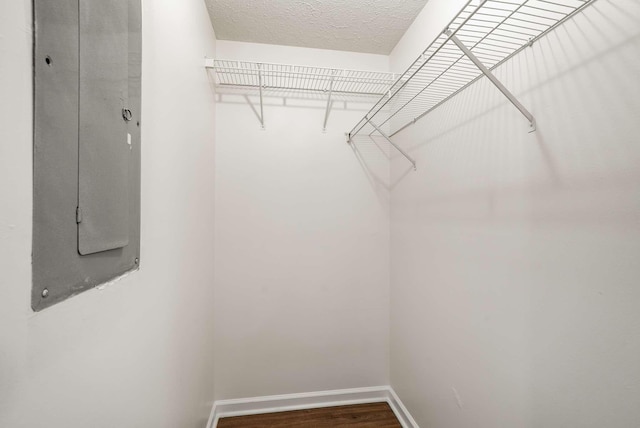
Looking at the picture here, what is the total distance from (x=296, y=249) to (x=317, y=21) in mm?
1411

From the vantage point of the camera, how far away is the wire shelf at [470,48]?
679 mm

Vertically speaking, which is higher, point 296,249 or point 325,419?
point 296,249

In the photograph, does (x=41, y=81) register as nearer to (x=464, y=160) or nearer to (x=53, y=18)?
(x=53, y=18)

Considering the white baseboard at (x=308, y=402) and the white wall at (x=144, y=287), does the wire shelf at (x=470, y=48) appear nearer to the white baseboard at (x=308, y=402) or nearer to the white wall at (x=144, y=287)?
the white wall at (x=144, y=287)

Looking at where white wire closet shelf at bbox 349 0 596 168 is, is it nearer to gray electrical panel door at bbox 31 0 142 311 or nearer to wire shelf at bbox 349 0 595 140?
wire shelf at bbox 349 0 595 140

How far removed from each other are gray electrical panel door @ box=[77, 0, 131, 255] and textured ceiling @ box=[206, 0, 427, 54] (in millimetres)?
1058

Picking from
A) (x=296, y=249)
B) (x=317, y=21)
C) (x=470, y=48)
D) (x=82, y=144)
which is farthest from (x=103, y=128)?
(x=317, y=21)

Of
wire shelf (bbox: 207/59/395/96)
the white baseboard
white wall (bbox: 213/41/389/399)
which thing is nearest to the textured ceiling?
white wall (bbox: 213/41/389/399)

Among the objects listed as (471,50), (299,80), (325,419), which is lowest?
(325,419)

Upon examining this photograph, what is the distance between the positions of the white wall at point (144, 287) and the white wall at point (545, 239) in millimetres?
1119

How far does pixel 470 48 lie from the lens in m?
0.73

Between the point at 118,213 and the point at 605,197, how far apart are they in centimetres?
114

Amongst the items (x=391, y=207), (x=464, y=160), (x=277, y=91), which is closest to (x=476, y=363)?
(x=464, y=160)

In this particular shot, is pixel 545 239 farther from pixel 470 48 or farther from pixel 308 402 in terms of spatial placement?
pixel 308 402
